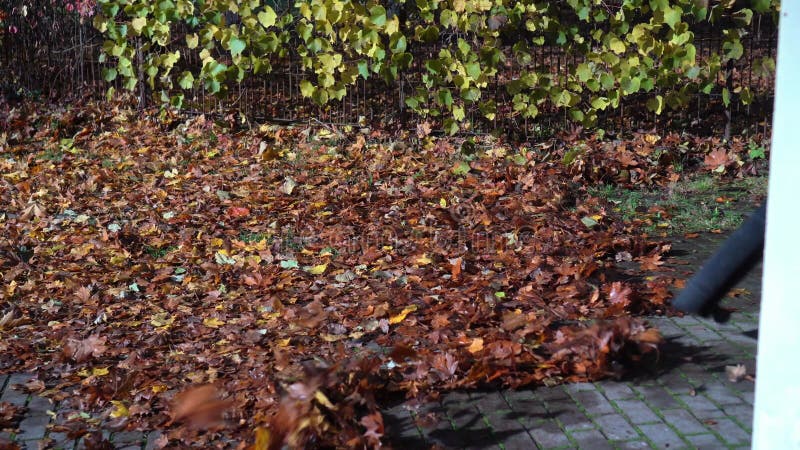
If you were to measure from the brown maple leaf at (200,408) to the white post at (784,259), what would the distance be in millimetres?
2486

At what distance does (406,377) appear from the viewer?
4.44 meters

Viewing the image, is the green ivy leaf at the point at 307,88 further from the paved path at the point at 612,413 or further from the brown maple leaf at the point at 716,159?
the paved path at the point at 612,413

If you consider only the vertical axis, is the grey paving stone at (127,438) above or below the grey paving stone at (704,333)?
below

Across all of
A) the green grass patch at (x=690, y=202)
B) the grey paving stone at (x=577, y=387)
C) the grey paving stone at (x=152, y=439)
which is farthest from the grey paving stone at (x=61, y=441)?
the green grass patch at (x=690, y=202)

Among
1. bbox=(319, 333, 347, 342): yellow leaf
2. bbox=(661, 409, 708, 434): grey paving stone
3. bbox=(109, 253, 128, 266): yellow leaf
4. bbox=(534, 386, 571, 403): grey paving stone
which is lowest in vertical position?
bbox=(661, 409, 708, 434): grey paving stone

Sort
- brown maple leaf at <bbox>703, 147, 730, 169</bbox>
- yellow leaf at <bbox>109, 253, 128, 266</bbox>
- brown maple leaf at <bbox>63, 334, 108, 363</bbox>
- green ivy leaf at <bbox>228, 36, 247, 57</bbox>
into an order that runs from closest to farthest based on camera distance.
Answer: brown maple leaf at <bbox>63, 334, 108, 363</bbox>, yellow leaf at <bbox>109, 253, 128, 266</bbox>, brown maple leaf at <bbox>703, 147, 730, 169</bbox>, green ivy leaf at <bbox>228, 36, 247, 57</bbox>

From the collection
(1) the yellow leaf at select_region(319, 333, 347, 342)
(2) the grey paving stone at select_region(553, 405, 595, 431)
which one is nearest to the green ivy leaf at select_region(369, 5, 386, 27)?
(1) the yellow leaf at select_region(319, 333, 347, 342)

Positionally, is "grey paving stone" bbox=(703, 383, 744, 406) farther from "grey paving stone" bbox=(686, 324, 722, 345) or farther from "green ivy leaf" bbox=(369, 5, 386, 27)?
"green ivy leaf" bbox=(369, 5, 386, 27)

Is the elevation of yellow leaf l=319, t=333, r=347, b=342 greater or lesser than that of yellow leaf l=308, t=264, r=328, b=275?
lesser

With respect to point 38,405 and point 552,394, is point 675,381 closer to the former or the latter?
point 552,394

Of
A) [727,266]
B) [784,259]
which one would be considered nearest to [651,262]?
[727,266]

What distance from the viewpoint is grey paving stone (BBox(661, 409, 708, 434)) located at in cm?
398

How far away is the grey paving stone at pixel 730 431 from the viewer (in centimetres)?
388

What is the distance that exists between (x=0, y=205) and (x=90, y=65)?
12.3 feet
